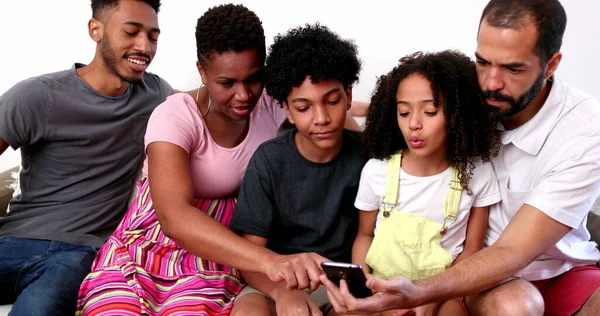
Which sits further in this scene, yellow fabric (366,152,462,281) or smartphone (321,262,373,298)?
yellow fabric (366,152,462,281)

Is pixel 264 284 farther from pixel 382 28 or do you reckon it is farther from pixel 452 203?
pixel 382 28

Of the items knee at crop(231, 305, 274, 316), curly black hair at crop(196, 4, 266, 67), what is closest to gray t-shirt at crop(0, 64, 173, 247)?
curly black hair at crop(196, 4, 266, 67)

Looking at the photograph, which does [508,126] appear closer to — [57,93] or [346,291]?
[346,291]

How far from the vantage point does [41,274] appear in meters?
2.12

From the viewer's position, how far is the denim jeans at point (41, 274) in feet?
6.46

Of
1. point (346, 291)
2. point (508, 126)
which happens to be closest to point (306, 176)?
point (346, 291)

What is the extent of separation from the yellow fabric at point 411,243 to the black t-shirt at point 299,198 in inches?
6.1

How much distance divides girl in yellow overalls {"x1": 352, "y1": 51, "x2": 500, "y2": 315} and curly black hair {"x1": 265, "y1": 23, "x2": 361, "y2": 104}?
5.8 inches

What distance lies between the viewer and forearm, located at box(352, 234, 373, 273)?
6.74 feet

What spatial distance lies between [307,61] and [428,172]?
51cm

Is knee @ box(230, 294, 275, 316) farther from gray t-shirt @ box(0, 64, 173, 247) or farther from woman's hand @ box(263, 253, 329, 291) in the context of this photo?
gray t-shirt @ box(0, 64, 173, 247)

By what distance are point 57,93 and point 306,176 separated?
918 millimetres

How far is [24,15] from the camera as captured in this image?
3.11 metres

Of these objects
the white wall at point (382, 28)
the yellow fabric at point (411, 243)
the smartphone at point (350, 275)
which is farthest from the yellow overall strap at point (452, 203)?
the white wall at point (382, 28)
